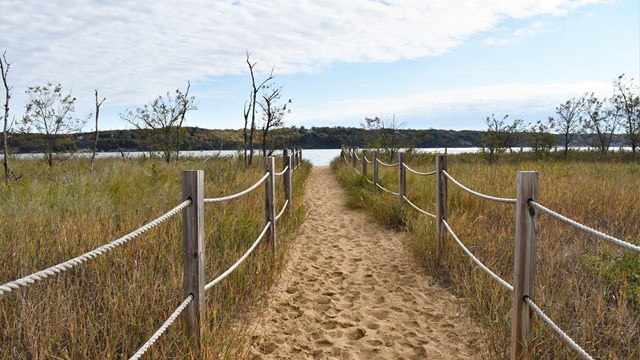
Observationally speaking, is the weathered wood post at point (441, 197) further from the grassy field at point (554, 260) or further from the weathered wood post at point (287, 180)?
the weathered wood post at point (287, 180)

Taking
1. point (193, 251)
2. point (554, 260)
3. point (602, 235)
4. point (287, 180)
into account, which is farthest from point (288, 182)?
point (602, 235)

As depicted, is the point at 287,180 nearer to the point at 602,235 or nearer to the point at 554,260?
the point at 554,260

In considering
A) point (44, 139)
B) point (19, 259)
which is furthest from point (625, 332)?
point (44, 139)

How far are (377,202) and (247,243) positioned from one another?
3.52 meters

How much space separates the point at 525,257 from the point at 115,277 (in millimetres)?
2799

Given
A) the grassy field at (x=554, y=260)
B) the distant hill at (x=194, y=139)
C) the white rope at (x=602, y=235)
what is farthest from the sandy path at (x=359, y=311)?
the distant hill at (x=194, y=139)

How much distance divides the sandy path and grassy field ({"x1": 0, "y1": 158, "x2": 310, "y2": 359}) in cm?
26

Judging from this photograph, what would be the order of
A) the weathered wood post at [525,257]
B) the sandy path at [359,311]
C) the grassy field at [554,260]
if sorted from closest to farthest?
the weathered wood post at [525,257]
the grassy field at [554,260]
the sandy path at [359,311]

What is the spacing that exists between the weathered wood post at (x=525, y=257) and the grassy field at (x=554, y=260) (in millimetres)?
98

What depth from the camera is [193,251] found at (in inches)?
99.7

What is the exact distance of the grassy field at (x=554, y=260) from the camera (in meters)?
2.79

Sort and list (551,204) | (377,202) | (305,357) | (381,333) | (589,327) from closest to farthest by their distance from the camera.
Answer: (589,327) < (305,357) < (381,333) < (551,204) < (377,202)

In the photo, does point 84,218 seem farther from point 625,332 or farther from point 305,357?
point 625,332

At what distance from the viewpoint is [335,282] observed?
15.0 ft
